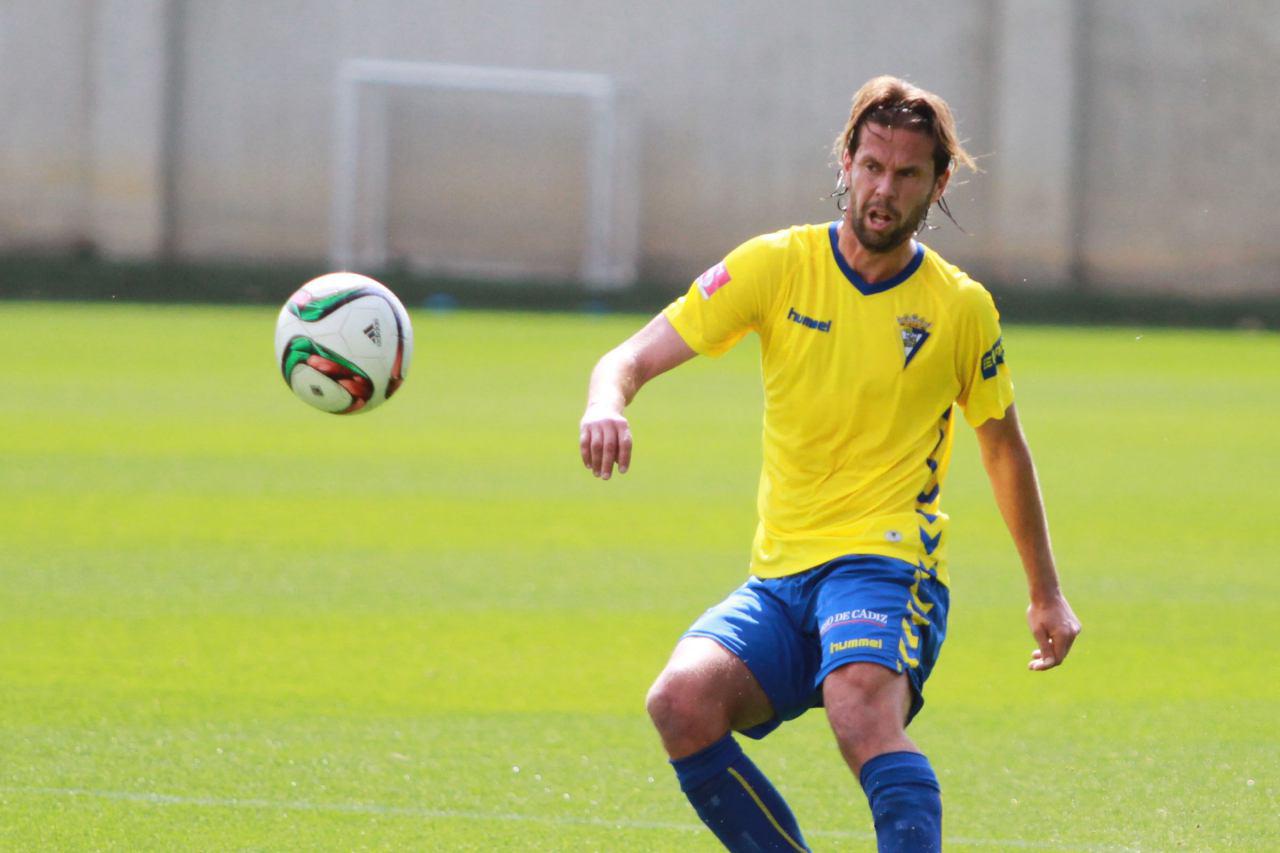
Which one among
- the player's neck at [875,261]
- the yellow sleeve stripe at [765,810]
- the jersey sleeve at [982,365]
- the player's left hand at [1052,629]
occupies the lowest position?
the yellow sleeve stripe at [765,810]

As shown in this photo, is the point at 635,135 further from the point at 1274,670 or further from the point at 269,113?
the point at 1274,670

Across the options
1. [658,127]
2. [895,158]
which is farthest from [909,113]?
[658,127]

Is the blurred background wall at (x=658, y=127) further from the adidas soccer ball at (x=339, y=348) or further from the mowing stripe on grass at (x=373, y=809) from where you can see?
the mowing stripe on grass at (x=373, y=809)

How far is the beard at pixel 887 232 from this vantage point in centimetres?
A: 414

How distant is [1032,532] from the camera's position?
14.1 feet

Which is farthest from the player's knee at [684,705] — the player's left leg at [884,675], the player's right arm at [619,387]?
the player's right arm at [619,387]

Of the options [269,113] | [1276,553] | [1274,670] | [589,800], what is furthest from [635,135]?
[589,800]

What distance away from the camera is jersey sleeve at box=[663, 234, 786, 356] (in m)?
4.32

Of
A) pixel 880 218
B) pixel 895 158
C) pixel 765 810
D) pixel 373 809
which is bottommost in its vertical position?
pixel 373 809

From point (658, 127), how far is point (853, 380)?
923 inches

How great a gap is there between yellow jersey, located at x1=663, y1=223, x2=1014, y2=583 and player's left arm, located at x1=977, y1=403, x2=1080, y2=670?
9 cm

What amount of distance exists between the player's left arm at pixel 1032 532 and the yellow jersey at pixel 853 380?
0.28 feet

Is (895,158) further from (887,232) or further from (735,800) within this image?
(735,800)

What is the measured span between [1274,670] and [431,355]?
1222 centimetres
